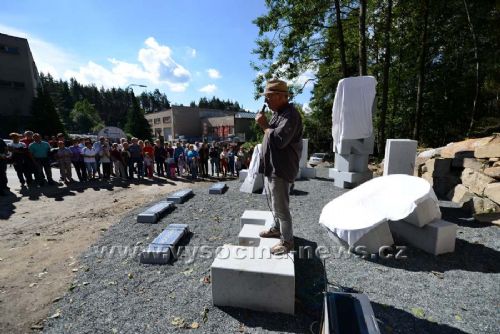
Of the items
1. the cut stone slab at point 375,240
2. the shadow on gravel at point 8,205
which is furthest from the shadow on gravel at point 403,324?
the shadow on gravel at point 8,205

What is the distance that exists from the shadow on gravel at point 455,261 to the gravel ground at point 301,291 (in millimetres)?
13

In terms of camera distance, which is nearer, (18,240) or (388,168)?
(18,240)

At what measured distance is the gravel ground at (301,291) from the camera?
2.58 meters

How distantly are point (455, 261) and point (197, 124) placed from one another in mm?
74275

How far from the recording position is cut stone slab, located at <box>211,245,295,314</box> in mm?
2684

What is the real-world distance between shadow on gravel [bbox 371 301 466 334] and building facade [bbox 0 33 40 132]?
44.7 m

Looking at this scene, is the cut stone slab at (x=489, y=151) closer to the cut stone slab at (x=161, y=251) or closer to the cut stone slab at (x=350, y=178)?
the cut stone slab at (x=350, y=178)

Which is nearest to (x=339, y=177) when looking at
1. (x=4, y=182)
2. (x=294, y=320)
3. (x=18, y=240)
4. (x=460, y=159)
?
(x=460, y=159)

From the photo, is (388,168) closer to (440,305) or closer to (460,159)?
(460,159)

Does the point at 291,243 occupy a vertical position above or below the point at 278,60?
below

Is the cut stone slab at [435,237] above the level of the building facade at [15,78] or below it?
below

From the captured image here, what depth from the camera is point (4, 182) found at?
8.66 metres

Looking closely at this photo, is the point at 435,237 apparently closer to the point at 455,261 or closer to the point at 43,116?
the point at 455,261

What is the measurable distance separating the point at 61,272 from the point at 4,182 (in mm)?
7366
